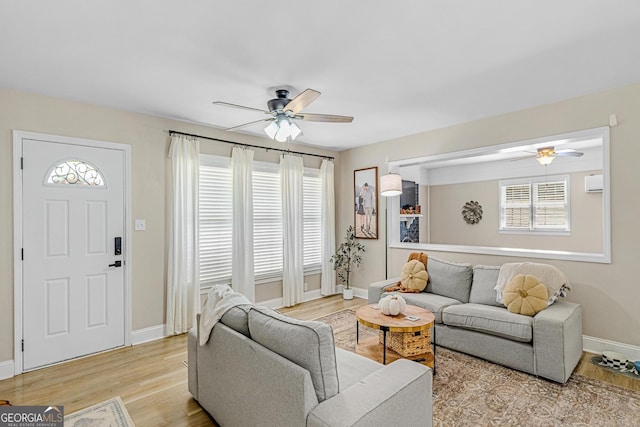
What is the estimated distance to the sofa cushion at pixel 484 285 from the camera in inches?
142

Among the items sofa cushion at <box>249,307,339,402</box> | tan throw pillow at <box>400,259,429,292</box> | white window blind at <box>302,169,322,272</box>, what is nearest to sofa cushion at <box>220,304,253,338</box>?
sofa cushion at <box>249,307,339,402</box>

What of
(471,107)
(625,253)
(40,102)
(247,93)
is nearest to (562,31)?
(471,107)

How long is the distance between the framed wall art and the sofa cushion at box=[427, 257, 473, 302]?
1.48 metres

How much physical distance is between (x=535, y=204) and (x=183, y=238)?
→ 6.15 meters

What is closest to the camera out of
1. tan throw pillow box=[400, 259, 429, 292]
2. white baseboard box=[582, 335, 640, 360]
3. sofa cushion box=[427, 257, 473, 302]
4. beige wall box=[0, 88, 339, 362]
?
beige wall box=[0, 88, 339, 362]

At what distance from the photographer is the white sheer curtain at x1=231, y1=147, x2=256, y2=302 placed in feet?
15.0

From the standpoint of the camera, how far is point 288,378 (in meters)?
1.58

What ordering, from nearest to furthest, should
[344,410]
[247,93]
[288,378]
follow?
1. [344,410]
2. [288,378]
3. [247,93]

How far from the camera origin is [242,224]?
463 centimetres

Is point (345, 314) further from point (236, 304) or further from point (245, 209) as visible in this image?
point (236, 304)

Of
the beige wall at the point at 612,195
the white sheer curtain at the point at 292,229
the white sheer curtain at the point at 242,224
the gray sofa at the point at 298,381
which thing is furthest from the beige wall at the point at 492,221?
the gray sofa at the point at 298,381

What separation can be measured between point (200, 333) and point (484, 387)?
7.60 feet

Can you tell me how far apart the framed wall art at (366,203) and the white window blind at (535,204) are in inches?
117

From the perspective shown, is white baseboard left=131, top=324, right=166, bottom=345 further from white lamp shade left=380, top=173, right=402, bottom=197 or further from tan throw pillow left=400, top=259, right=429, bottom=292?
white lamp shade left=380, top=173, right=402, bottom=197
